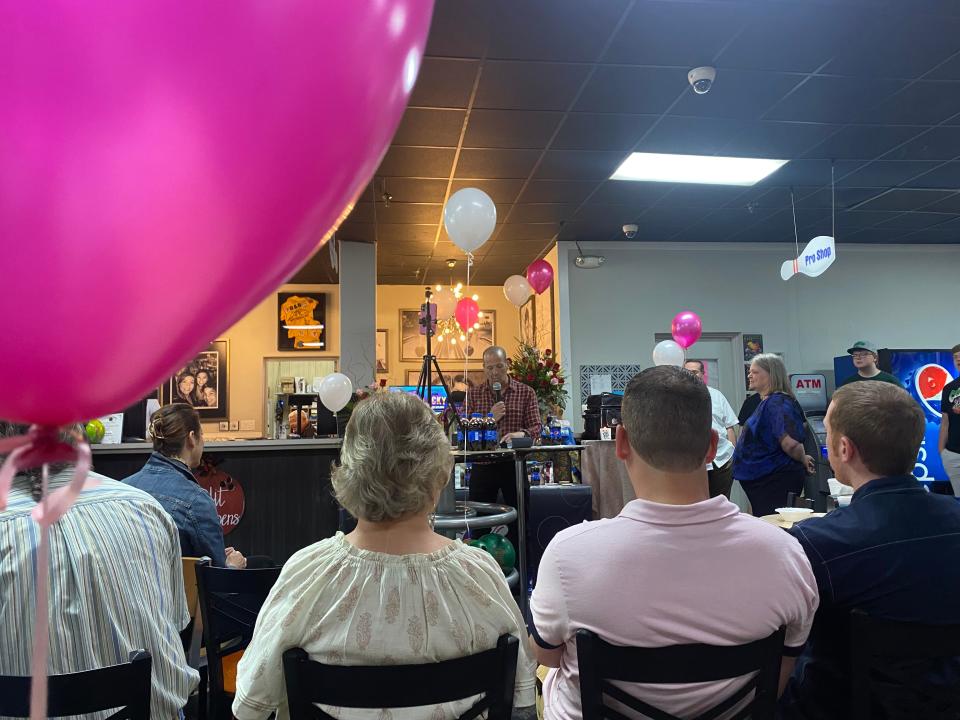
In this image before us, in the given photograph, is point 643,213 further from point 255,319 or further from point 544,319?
point 255,319

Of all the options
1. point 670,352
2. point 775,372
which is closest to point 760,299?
point 670,352

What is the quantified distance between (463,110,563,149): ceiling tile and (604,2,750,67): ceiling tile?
85 cm

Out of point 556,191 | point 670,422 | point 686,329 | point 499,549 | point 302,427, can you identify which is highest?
point 556,191

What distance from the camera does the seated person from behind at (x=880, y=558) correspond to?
4.36 ft

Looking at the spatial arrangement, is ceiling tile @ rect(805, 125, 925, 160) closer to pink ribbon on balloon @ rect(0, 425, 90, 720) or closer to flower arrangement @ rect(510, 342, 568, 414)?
flower arrangement @ rect(510, 342, 568, 414)

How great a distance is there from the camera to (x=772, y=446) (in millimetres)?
4281

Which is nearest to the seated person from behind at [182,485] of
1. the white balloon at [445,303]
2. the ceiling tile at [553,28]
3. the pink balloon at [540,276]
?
the ceiling tile at [553,28]

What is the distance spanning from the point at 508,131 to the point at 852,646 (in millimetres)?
4443

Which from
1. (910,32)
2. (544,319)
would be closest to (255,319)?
(544,319)

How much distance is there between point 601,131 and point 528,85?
929mm

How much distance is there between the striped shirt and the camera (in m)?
1.40

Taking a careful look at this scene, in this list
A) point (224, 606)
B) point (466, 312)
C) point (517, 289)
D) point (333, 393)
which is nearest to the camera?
point (224, 606)

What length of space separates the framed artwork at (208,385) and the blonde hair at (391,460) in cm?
855

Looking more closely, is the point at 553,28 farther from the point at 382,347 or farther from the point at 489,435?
the point at 382,347
